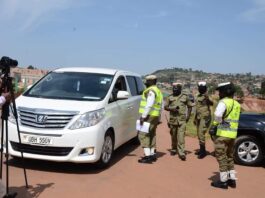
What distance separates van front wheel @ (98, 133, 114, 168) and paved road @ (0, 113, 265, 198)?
0.14m

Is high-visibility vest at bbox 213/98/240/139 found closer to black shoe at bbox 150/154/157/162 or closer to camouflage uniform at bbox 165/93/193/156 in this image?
black shoe at bbox 150/154/157/162

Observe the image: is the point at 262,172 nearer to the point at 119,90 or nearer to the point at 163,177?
the point at 163,177

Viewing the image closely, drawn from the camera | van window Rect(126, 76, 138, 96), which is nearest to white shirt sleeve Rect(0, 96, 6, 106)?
the camera

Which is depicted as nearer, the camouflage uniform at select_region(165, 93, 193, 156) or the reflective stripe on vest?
the reflective stripe on vest

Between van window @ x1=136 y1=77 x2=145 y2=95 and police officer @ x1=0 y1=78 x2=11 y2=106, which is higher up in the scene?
police officer @ x1=0 y1=78 x2=11 y2=106

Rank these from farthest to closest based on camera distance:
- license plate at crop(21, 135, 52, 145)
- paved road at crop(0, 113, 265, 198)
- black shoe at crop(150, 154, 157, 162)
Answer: black shoe at crop(150, 154, 157, 162) < license plate at crop(21, 135, 52, 145) < paved road at crop(0, 113, 265, 198)

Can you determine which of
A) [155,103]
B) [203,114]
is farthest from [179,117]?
[155,103]

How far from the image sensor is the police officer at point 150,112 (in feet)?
28.5

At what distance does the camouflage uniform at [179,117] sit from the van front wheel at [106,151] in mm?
1913

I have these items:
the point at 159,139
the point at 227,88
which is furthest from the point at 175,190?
the point at 159,139

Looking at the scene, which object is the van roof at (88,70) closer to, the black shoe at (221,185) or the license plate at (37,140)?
the license plate at (37,140)

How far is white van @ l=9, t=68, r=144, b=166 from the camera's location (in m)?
7.19

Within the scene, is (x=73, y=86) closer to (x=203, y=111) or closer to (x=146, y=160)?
(x=146, y=160)

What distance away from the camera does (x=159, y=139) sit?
1232 cm
